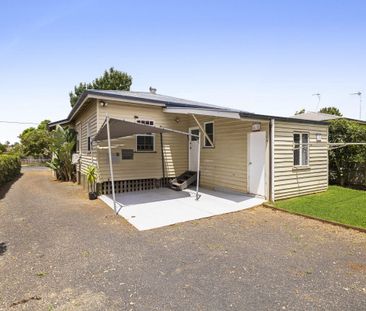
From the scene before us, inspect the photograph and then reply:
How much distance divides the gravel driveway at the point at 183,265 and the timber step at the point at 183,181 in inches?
148

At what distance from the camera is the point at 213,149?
1043cm

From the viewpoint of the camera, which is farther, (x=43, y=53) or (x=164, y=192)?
(x=43, y=53)

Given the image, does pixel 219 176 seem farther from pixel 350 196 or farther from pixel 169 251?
pixel 169 251

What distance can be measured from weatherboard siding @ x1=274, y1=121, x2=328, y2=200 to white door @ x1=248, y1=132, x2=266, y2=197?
393 mm

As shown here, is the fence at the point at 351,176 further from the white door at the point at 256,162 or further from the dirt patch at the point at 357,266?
the dirt patch at the point at 357,266

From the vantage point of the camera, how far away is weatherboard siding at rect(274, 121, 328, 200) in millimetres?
8438

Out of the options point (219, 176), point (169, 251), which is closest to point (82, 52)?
point (219, 176)

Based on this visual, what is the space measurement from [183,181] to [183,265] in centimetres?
666

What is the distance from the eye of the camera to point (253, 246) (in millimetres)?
4914

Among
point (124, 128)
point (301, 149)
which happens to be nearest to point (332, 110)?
point (301, 149)

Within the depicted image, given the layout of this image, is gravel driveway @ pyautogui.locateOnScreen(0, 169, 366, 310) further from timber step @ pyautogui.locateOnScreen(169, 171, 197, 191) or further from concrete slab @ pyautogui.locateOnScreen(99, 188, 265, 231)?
timber step @ pyautogui.locateOnScreen(169, 171, 197, 191)

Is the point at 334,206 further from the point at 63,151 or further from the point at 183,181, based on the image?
the point at 63,151

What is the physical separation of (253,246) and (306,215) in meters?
2.78

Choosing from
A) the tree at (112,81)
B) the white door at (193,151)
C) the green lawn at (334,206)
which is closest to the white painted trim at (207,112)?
the white door at (193,151)
